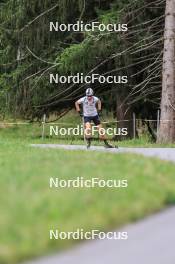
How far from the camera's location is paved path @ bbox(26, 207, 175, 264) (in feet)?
20.1

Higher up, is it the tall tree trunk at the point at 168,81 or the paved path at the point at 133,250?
the tall tree trunk at the point at 168,81

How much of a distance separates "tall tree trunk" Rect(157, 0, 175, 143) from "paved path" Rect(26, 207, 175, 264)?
653 inches

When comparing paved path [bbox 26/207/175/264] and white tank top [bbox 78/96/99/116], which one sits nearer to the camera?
paved path [bbox 26/207/175/264]

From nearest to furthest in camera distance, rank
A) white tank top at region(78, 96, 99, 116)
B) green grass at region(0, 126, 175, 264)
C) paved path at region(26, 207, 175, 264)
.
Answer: paved path at region(26, 207, 175, 264)
green grass at region(0, 126, 175, 264)
white tank top at region(78, 96, 99, 116)

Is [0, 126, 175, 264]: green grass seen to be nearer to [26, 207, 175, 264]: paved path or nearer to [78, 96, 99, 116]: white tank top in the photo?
[26, 207, 175, 264]: paved path

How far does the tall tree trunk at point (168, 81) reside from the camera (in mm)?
24031

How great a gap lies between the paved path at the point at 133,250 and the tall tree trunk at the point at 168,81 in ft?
54.4

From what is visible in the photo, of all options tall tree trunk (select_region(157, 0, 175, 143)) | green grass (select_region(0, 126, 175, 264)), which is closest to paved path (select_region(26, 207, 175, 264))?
green grass (select_region(0, 126, 175, 264))

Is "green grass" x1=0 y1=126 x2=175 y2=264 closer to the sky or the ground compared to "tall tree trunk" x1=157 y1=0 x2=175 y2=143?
closer to the ground

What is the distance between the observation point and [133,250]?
660cm

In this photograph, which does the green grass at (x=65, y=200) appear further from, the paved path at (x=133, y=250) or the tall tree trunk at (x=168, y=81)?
the tall tree trunk at (x=168, y=81)

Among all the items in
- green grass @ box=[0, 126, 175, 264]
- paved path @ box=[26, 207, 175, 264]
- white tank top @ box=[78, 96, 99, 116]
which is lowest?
paved path @ box=[26, 207, 175, 264]

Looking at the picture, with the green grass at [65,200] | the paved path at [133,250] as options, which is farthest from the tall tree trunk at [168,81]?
the paved path at [133,250]

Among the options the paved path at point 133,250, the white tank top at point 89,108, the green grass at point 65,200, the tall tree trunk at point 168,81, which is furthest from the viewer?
the tall tree trunk at point 168,81
